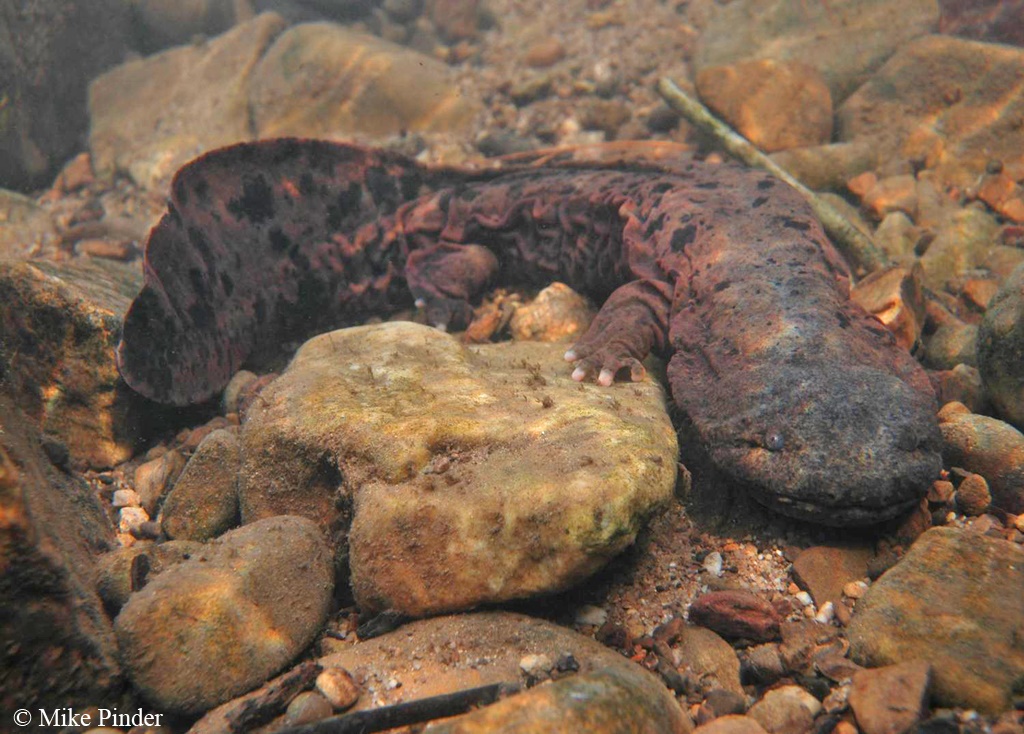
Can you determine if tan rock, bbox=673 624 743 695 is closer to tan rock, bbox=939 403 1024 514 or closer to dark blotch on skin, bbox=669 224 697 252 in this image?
tan rock, bbox=939 403 1024 514

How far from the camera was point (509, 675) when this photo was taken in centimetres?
271

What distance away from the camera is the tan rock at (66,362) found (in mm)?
4648

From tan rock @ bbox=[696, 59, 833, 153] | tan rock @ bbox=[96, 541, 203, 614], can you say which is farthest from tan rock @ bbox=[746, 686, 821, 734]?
tan rock @ bbox=[696, 59, 833, 153]

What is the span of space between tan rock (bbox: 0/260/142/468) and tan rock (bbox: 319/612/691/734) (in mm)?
3200

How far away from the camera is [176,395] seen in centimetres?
500

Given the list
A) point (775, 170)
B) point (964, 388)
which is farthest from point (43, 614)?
point (775, 170)

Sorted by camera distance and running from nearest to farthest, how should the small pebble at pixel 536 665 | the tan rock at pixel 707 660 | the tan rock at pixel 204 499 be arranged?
the small pebble at pixel 536 665 → the tan rock at pixel 707 660 → the tan rock at pixel 204 499

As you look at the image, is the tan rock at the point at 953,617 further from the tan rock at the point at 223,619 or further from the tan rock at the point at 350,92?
the tan rock at the point at 350,92

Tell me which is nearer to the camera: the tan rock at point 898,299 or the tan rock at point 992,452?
the tan rock at point 992,452

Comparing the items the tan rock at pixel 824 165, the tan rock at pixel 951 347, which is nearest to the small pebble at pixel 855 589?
the tan rock at pixel 951 347

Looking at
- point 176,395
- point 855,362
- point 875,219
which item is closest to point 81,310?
point 176,395

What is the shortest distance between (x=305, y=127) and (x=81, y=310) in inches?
254

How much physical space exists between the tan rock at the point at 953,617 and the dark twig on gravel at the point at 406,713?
1795mm

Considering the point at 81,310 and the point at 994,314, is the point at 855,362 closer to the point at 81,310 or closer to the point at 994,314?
the point at 994,314
